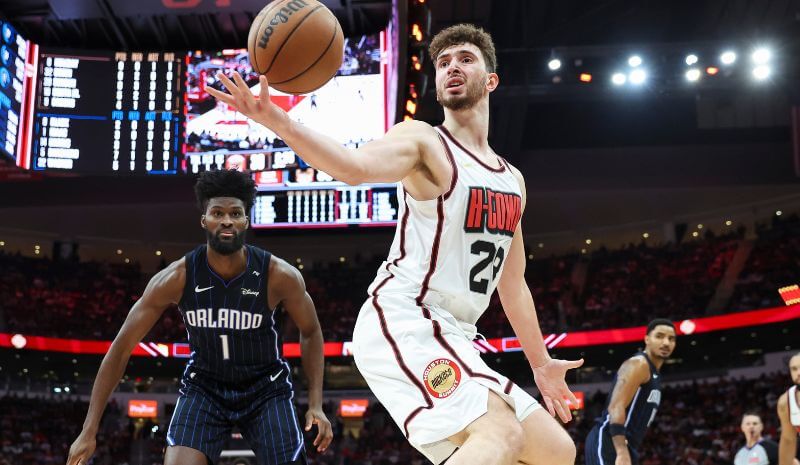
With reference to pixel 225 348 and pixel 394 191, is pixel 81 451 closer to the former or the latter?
pixel 225 348

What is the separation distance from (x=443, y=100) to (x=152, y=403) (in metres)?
22.0

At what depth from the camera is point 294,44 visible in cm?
336

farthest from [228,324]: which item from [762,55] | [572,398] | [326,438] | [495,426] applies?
[762,55]

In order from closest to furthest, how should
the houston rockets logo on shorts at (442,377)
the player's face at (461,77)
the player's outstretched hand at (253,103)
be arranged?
1. the player's outstretched hand at (253,103)
2. the houston rockets logo on shorts at (442,377)
3. the player's face at (461,77)

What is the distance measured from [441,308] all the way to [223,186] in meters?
1.90

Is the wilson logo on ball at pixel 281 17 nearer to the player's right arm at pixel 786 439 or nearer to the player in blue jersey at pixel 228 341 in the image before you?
the player in blue jersey at pixel 228 341

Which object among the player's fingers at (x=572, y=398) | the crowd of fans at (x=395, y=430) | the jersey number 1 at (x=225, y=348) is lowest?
the crowd of fans at (x=395, y=430)

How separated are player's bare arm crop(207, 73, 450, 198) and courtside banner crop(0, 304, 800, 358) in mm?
17226

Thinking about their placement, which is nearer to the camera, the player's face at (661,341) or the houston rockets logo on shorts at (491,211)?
the houston rockets logo on shorts at (491,211)

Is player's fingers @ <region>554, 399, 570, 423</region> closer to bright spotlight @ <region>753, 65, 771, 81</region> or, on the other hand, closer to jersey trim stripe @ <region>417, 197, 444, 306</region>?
jersey trim stripe @ <region>417, 197, 444, 306</region>

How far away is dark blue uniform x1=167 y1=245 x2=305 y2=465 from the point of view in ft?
14.9

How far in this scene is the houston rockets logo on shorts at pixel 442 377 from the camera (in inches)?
114

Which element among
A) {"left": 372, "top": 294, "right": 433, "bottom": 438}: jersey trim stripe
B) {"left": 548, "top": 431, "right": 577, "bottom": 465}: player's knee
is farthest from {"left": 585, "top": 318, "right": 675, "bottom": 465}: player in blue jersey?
{"left": 372, "top": 294, "right": 433, "bottom": 438}: jersey trim stripe

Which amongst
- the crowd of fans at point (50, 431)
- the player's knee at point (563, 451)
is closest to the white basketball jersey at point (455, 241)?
the player's knee at point (563, 451)
